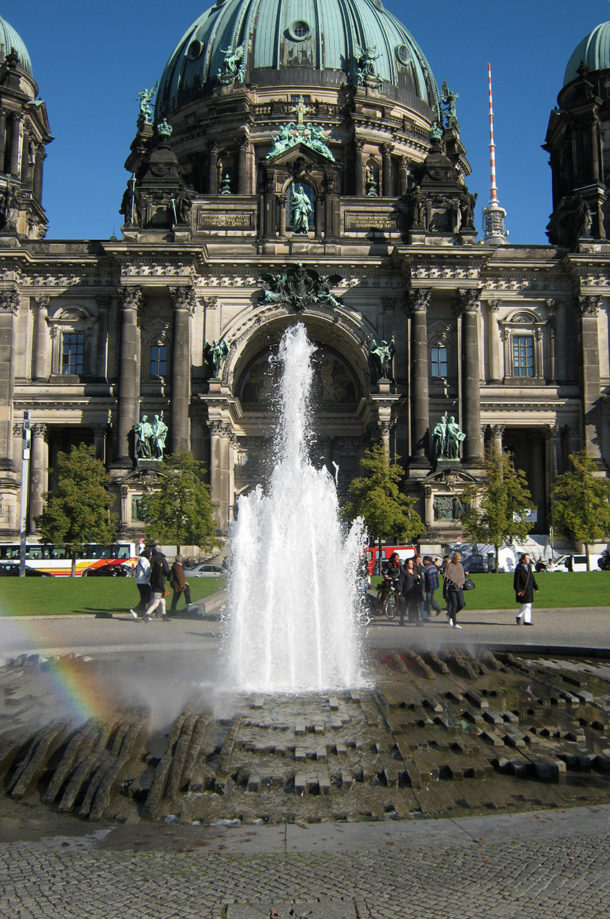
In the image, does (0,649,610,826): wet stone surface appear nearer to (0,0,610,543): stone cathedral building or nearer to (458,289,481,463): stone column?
(0,0,610,543): stone cathedral building

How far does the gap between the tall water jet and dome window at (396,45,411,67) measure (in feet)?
187

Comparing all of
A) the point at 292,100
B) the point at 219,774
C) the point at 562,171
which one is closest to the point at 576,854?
the point at 219,774

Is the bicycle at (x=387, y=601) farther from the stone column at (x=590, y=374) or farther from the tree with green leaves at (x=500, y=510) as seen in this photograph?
the stone column at (x=590, y=374)

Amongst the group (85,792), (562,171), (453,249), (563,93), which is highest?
(563,93)

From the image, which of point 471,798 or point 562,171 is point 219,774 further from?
point 562,171

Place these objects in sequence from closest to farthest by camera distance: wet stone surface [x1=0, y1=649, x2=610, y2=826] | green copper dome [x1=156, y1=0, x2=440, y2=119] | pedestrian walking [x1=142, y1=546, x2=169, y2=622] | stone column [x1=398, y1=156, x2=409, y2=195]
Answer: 1. wet stone surface [x1=0, y1=649, x2=610, y2=826]
2. pedestrian walking [x1=142, y1=546, x2=169, y2=622]
3. stone column [x1=398, y1=156, x2=409, y2=195]
4. green copper dome [x1=156, y1=0, x2=440, y2=119]

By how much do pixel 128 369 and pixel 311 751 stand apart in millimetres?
40891

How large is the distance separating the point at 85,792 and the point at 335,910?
3.73m

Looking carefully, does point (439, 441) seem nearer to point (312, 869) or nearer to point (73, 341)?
point (73, 341)

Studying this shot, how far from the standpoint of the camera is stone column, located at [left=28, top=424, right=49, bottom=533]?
5022 centimetres

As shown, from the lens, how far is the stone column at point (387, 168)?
60.5 meters

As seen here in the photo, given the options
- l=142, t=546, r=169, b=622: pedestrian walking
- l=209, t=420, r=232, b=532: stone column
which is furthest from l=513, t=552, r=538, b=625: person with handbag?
l=209, t=420, r=232, b=532: stone column

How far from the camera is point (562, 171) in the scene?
57.4 meters

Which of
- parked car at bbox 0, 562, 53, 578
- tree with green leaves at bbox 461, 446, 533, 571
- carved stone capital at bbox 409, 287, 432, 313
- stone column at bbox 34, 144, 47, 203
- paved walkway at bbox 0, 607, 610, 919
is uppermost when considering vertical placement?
stone column at bbox 34, 144, 47, 203
